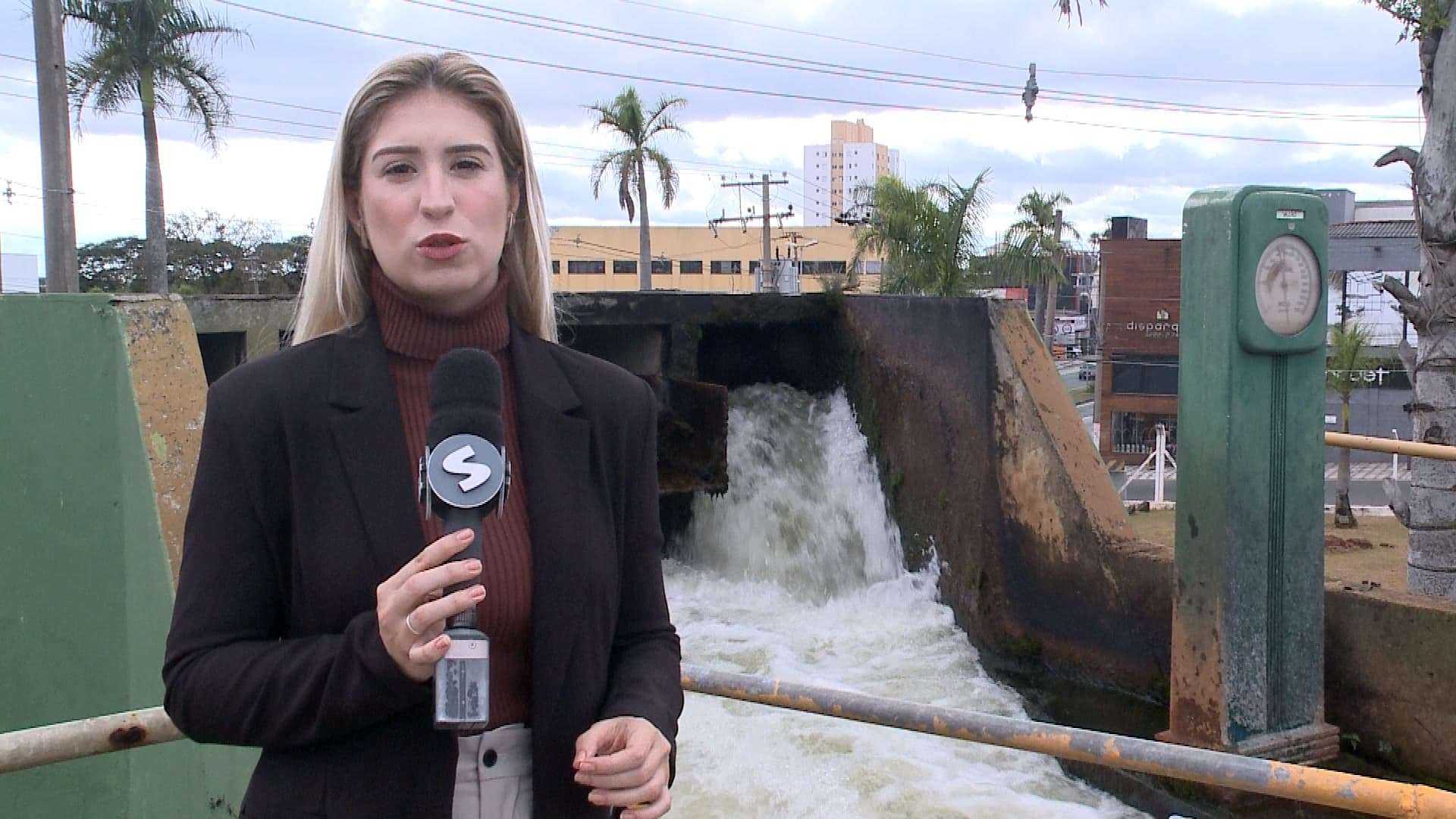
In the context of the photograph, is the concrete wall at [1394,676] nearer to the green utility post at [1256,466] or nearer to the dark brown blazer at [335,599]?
the green utility post at [1256,466]

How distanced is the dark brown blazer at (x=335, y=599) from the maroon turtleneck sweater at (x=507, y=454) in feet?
0.07

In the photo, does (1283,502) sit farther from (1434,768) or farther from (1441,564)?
(1441,564)

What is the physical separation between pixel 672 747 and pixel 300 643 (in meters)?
0.52

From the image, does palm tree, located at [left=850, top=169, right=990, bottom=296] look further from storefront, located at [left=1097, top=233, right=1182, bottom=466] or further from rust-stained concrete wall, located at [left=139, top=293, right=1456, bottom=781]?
storefront, located at [left=1097, top=233, right=1182, bottom=466]

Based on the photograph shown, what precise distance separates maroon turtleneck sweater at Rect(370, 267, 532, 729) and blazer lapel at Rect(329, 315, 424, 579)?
0.02 metres

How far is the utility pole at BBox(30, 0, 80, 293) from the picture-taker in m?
11.7

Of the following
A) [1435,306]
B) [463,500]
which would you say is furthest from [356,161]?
[1435,306]

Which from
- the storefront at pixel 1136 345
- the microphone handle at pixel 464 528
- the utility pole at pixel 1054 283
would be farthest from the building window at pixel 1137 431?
the microphone handle at pixel 464 528

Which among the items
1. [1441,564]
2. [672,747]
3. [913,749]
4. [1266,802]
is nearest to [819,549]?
[913,749]

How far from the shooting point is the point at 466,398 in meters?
1.49

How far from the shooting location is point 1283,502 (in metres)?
5.47

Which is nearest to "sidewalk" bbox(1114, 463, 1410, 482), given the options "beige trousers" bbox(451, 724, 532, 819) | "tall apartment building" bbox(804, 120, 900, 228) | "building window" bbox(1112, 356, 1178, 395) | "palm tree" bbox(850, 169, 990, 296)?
"building window" bbox(1112, 356, 1178, 395)

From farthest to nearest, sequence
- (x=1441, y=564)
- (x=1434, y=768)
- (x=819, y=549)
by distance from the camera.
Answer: (x=819, y=549) → (x=1441, y=564) → (x=1434, y=768)

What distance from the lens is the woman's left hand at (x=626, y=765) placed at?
5.32ft
